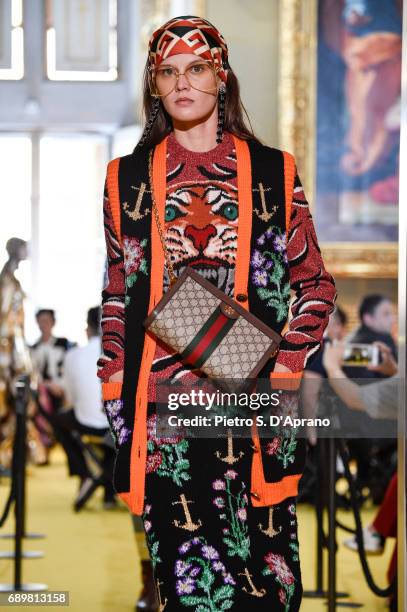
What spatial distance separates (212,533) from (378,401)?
110cm

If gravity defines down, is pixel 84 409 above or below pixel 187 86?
below

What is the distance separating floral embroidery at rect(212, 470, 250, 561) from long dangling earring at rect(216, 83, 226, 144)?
769 millimetres

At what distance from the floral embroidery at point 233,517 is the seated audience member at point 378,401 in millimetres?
609

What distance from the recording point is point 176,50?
2.83 meters

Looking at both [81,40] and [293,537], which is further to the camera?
[81,40]

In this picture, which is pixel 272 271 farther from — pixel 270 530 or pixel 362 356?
pixel 362 356

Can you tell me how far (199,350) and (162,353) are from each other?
10 centimetres

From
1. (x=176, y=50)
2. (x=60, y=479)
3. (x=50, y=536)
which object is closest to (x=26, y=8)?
(x=60, y=479)

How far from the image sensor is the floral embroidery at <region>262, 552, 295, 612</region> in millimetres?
2713

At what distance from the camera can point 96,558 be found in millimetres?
6457

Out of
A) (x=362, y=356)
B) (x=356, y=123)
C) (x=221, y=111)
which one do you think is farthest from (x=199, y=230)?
(x=356, y=123)

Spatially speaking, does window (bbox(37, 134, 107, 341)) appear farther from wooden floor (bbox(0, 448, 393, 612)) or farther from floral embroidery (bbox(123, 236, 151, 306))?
floral embroidery (bbox(123, 236, 151, 306))

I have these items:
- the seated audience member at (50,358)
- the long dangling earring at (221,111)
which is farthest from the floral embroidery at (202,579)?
the seated audience member at (50,358)

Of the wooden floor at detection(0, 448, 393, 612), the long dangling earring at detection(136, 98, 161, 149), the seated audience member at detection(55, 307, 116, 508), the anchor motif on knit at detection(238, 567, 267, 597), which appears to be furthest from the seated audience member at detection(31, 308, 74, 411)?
the anchor motif on knit at detection(238, 567, 267, 597)
